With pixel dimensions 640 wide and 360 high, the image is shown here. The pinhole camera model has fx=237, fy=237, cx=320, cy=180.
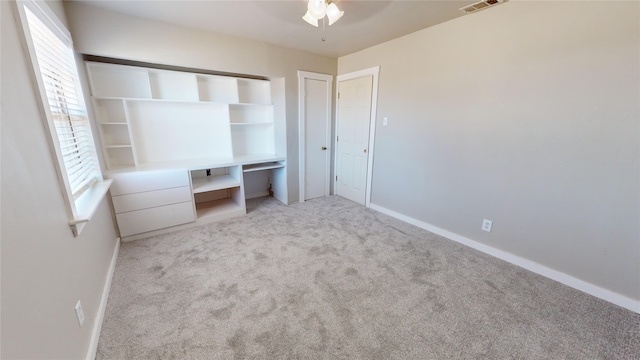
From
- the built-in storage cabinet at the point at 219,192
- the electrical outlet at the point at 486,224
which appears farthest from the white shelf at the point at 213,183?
the electrical outlet at the point at 486,224

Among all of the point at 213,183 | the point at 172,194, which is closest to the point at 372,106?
the point at 213,183

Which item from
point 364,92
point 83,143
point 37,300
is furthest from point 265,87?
point 37,300

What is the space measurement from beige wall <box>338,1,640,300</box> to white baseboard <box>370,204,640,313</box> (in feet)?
0.16

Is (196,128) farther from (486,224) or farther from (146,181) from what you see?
(486,224)

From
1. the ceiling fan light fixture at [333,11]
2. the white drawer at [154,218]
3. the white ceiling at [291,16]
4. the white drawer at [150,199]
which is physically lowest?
the white drawer at [154,218]

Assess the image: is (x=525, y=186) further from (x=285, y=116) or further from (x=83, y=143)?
(x=83, y=143)

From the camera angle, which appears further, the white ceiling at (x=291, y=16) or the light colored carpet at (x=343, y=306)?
the white ceiling at (x=291, y=16)

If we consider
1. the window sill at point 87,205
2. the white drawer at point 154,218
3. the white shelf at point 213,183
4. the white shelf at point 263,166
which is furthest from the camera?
the white shelf at point 263,166

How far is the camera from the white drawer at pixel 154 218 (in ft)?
8.43

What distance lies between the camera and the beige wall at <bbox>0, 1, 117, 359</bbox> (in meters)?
0.82

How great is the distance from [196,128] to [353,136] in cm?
229

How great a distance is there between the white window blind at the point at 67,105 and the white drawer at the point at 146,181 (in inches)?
8.2

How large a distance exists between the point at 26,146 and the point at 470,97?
3.19m

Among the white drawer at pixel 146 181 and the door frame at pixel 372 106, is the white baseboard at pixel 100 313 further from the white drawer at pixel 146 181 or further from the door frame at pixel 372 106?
the door frame at pixel 372 106
